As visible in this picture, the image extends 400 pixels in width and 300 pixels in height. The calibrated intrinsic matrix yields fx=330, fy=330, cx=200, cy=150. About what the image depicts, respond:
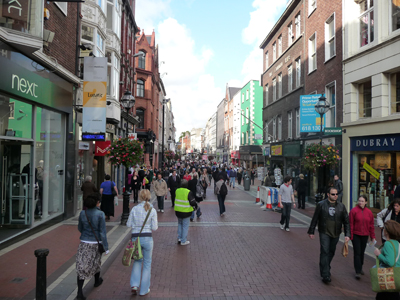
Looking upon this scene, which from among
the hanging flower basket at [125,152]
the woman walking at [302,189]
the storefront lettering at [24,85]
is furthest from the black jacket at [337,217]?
the woman walking at [302,189]

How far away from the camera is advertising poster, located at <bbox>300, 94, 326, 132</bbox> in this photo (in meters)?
16.6

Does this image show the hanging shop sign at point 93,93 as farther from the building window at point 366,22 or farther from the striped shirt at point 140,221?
the building window at point 366,22

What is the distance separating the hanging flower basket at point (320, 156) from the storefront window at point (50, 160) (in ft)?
33.1

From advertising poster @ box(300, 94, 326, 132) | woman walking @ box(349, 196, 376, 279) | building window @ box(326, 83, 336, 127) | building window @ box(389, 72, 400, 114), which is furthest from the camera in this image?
building window @ box(326, 83, 336, 127)

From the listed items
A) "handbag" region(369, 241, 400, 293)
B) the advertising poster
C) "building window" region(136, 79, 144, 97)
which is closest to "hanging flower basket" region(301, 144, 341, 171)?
the advertising poster

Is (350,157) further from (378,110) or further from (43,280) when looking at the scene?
(43,280)

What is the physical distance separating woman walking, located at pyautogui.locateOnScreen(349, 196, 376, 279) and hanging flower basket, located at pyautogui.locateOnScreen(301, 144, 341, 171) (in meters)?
7.75

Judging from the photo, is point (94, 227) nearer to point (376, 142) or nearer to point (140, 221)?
point (140, 221)

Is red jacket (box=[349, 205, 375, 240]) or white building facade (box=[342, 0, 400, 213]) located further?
white building facade (box=[342, 0, 400, 213])

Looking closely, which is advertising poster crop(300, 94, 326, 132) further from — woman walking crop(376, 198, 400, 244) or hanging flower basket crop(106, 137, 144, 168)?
woman walking crop(376, 198, 400, 244)

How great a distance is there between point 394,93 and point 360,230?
8.26m

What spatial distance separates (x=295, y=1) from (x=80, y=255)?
22.8 m

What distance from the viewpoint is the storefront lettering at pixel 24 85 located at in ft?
27.3

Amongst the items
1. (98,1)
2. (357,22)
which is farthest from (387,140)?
(98,1)
